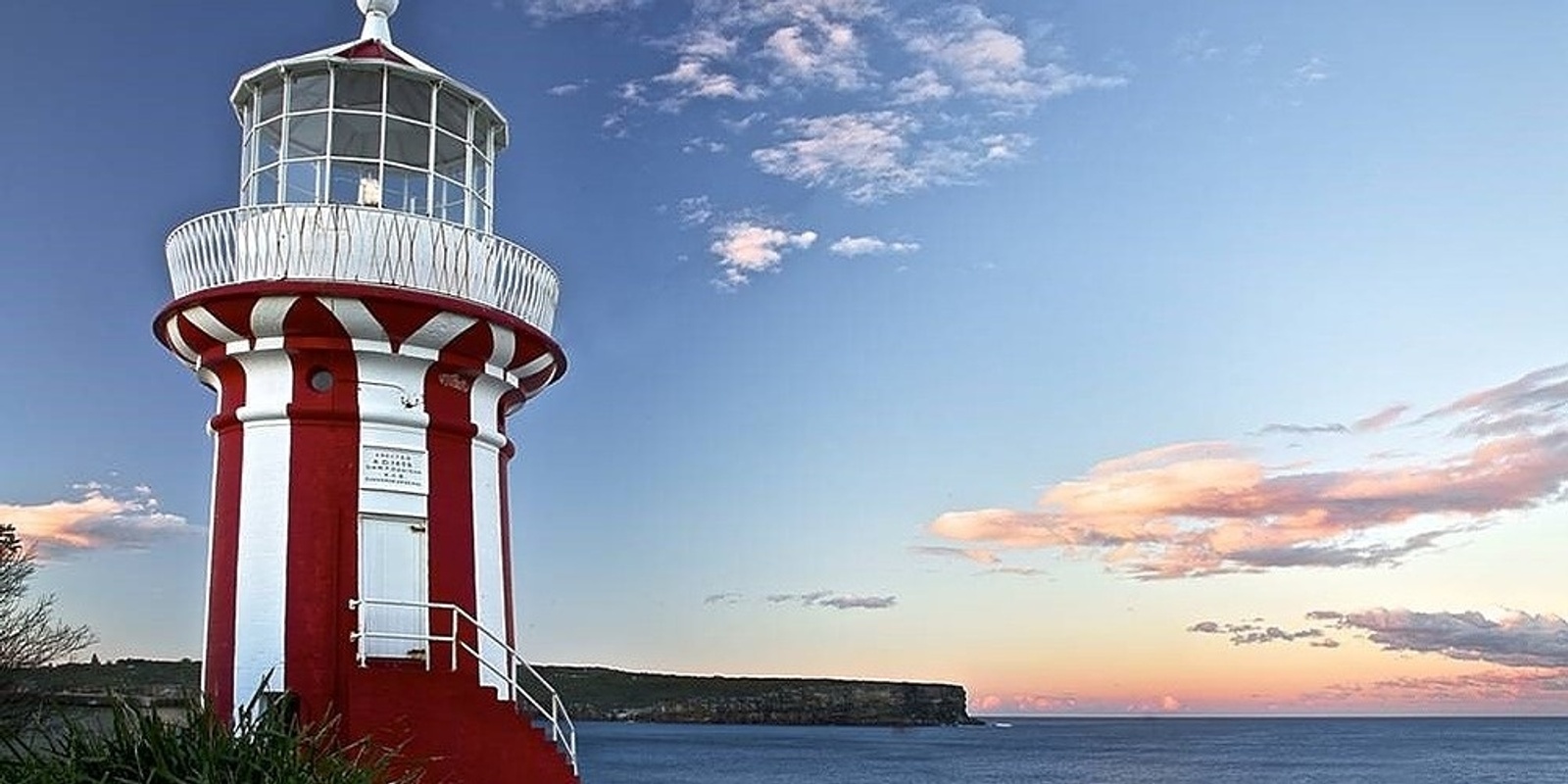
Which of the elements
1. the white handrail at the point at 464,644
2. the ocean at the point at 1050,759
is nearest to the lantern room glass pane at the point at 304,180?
the white handrail at the point at 464,644

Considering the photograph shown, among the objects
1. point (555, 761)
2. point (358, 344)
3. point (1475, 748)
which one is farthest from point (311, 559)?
point (1475, 748)

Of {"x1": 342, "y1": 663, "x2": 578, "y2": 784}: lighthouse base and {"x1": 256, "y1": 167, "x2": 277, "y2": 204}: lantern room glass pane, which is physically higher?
{"x1": 256, "y1": 167, "x2": 277, "y2": 204}: lantern room glass pane

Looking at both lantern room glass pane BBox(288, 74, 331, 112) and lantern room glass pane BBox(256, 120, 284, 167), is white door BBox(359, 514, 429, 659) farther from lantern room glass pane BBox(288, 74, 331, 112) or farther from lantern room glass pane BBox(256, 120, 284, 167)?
lantern room glass pane BBox(288, 74, 331, 112)

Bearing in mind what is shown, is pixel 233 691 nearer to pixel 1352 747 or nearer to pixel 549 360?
pixel 549 360

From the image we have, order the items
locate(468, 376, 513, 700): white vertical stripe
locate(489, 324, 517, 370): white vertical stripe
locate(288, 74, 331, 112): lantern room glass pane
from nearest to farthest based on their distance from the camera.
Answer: locate(489, 324, 517, 370): white vertical stripe → locate(468, 376, 513, 700): white vertical stripe → locate(288, 74, 331, 112): lantern room glass pane

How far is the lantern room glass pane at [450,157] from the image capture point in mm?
12906

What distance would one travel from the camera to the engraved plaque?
11.3m

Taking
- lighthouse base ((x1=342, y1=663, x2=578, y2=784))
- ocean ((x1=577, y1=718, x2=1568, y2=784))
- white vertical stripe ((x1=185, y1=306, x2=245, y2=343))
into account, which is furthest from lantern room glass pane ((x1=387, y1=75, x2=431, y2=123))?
ocean ((x1=577, y1=718, x2=1568, y2=784))

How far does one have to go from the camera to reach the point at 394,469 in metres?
11.4

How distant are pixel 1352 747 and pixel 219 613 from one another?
427 ft

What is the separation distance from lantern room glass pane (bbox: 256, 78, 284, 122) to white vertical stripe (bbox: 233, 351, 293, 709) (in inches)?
87.9

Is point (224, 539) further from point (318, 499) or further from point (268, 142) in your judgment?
point (268, 142)

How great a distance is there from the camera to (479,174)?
12773 mm

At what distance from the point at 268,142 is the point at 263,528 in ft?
11.3
